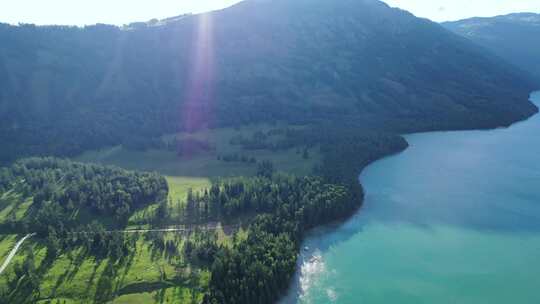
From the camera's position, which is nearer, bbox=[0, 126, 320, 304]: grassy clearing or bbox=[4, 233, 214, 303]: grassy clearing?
bbox=[4, 233, 214, 303]: grassy clearing

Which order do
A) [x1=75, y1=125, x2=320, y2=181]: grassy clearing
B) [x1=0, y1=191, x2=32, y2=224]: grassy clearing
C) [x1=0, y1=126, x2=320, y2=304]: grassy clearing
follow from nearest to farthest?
[x1=0, y1=126, x2=320, y2=304]: grassy clearing → [x1=0, y1=191, x2=32, y2=224]: grassy clearing → [x1=75, y1=125, x2=320, y2=181]: grassy clearing

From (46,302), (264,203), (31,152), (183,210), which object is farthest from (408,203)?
(31,152)

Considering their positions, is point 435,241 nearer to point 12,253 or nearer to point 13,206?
point 12,253

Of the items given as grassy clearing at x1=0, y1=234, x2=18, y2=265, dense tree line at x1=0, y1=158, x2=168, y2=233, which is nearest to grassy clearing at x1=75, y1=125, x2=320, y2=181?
dense tree line at x1=0, y1=158, x2=168, y2=233

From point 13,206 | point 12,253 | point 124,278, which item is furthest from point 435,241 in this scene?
point 13,206

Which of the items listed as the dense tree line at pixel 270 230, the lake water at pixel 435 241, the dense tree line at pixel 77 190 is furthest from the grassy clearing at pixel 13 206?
the lake water at pixel 435 241

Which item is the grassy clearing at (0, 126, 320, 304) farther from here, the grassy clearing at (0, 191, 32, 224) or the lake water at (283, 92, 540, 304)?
the lake water at (283, 92, 540, 304)

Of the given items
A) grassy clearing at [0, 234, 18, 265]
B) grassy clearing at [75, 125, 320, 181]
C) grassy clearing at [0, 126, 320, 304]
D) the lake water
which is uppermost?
the lake water
